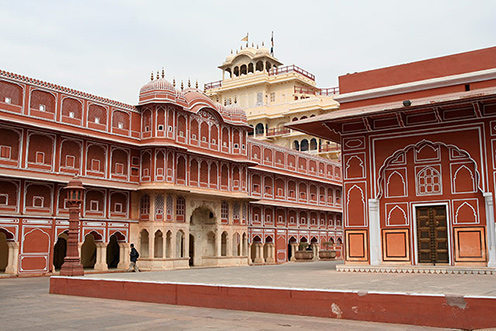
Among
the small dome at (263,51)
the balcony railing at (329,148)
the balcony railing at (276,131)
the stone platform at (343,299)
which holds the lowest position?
the stone platform at (343,299)

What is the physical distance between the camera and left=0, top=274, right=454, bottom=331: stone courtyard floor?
8.24m

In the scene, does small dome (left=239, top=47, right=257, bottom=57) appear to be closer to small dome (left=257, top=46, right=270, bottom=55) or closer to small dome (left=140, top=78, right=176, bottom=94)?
small dome (left=257, top=46, right=270, bottom=55)

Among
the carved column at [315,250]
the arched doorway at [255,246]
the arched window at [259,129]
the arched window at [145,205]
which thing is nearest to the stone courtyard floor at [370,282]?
the arched window at [145,205]

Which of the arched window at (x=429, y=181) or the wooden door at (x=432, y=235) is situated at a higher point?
the arched window at (x=429, y=181)

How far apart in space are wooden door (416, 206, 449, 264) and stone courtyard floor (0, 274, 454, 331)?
849 centimetres

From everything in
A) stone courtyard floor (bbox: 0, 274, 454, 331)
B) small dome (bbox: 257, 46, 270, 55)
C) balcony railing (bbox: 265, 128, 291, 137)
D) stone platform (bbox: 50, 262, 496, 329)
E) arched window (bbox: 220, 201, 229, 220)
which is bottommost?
stone courtyard floor (bbox: 0, 274, 454, 331)

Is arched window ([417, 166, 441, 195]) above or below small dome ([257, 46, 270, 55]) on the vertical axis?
below

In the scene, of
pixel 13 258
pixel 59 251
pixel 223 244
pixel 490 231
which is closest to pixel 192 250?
pixel 223 244

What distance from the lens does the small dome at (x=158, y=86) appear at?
2711cm

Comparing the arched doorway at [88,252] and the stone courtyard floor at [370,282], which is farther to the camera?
the arched doorway at [88,252]

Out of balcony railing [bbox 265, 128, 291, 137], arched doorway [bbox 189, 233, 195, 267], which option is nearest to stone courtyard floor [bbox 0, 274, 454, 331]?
arched doorway [bbox 189, 233, 195, 267]

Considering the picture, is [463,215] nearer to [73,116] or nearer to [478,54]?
→ [478,54]

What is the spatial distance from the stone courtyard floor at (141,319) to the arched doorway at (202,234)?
1849cm

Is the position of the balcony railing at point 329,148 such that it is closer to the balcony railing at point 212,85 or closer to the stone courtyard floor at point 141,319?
the balcony railing at point 212,85
